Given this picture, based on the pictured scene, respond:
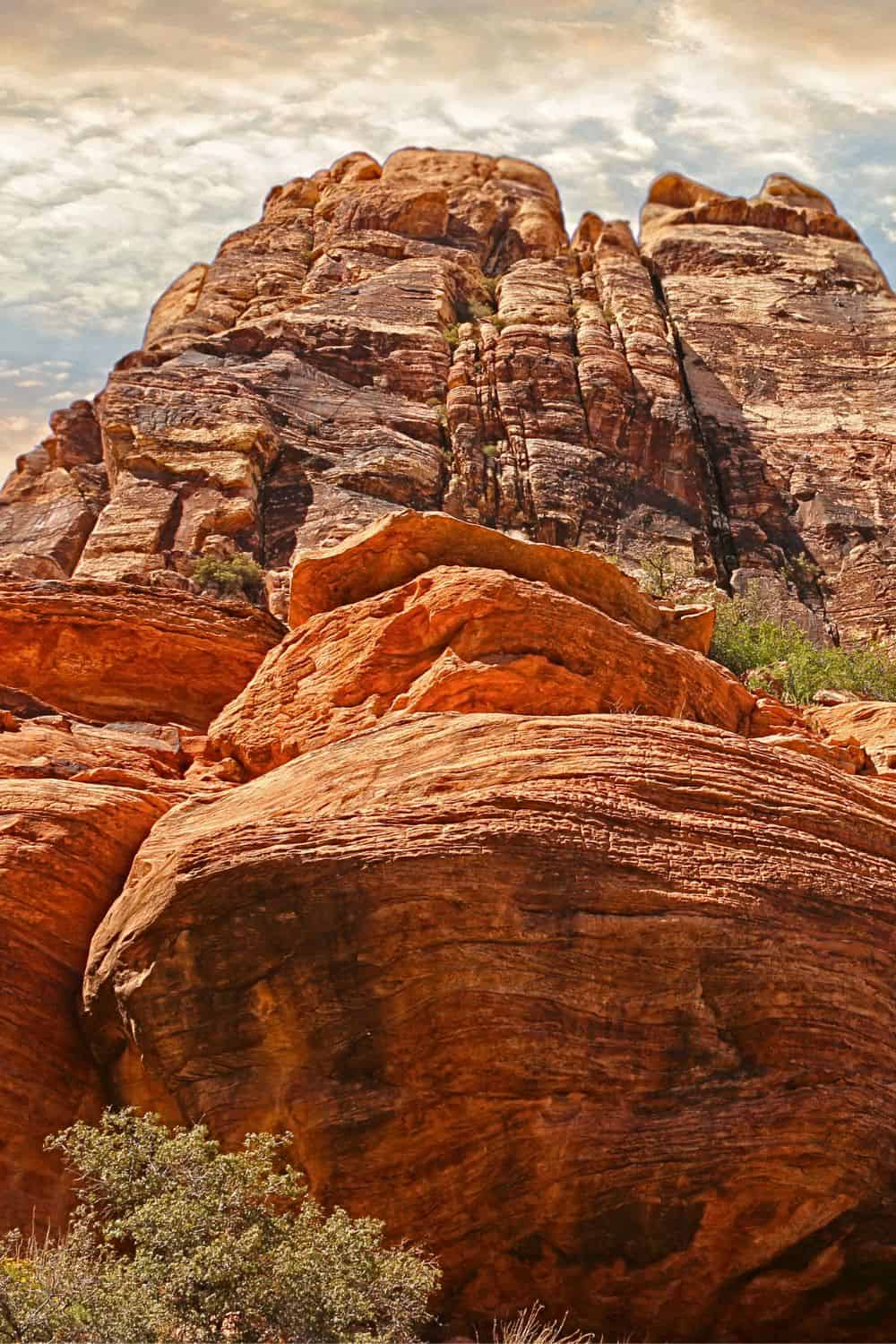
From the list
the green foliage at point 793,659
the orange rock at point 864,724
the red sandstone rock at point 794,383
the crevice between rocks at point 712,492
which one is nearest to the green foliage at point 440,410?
the crevice between rocks at point 712,492

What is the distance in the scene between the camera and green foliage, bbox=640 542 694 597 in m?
51.0

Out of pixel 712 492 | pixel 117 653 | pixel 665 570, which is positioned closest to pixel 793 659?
pixel 665 570

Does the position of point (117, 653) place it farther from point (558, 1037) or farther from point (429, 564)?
point (558, 1037)

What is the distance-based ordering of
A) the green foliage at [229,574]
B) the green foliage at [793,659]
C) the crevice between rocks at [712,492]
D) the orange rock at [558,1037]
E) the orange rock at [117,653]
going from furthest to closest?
the crevice between rocks at [712,492] < the green foliage at [229,574] < the green foliage at [793,659] < the orange rock at [117,653] < the orange rock at [558,1037]

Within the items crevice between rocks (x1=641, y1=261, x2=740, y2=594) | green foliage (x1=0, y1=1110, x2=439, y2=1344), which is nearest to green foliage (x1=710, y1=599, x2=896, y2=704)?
crevice between rocks (x1=641, y1=261, x2=740, y2=594)

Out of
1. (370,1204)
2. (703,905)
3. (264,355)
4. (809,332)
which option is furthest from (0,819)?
(809,332)

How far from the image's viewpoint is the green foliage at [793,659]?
39.3 m

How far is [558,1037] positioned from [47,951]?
5.47 metres

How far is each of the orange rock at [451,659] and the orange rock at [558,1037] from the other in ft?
13.5

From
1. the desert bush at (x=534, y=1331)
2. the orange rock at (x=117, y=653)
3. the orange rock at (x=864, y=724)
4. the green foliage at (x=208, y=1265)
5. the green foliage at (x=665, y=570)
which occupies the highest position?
the green foliage at (x=665, y=570)

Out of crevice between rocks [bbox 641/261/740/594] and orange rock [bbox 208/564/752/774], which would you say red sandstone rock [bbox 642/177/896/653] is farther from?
orange rock [bbox 208/564/752/774]

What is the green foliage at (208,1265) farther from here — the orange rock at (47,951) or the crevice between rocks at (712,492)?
the crevice between rocks at (712,492)

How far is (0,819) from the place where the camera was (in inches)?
581

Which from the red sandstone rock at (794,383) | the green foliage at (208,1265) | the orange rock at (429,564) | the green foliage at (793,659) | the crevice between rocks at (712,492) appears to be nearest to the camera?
the green foliage at (208,1265)
